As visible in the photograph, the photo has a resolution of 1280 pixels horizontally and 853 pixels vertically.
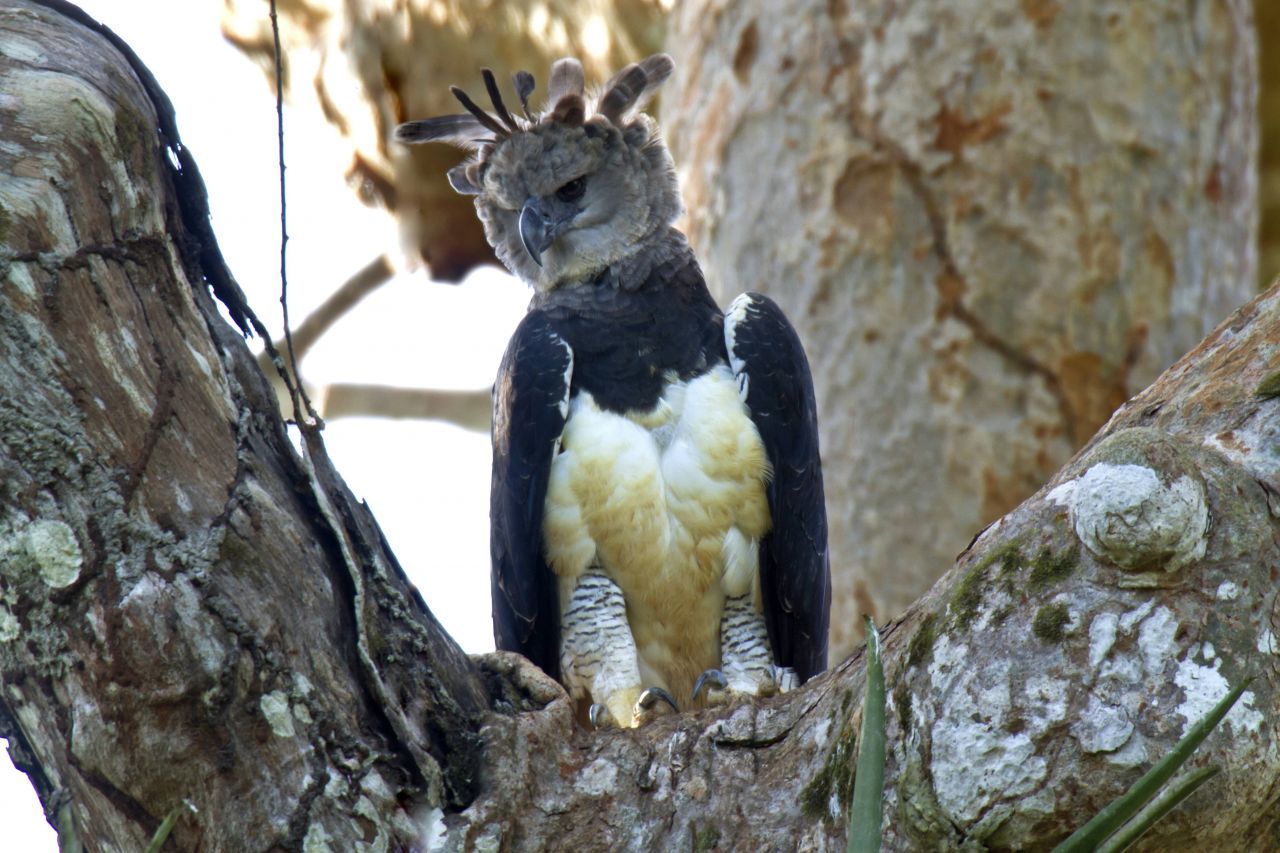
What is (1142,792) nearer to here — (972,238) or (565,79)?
(565,79)

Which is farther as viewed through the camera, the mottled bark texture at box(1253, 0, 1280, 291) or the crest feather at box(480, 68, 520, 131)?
the mottled bark texture at box(1253, 0, 1280, 291)

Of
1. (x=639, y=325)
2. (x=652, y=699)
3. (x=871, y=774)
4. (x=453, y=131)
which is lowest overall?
(x=871, y=774)

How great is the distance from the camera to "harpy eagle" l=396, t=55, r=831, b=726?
4520mm

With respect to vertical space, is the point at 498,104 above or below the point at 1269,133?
below

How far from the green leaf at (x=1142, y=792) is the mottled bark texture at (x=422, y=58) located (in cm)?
829

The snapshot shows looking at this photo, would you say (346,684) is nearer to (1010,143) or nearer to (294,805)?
(294,805)

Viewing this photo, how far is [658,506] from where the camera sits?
449cm

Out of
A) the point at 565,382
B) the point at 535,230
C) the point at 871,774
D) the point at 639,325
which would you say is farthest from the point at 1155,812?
the point at 535,230

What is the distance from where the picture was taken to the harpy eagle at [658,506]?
4520 millimetres

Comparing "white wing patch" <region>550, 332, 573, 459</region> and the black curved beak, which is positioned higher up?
the black curved beak

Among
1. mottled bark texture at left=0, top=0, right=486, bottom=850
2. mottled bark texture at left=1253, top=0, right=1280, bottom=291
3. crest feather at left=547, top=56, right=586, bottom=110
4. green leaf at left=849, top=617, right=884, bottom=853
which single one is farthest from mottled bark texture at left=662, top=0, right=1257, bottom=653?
mottled bark texture at left=1253, top=0, right=1280, bottom=291

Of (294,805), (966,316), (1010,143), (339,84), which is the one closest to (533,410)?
(294,805)

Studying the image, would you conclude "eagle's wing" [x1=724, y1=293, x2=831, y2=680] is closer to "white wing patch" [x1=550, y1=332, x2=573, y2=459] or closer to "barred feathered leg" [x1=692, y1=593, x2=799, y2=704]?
"barred feathered leg" [x1=692, y1=593, x2=799, y2=704]

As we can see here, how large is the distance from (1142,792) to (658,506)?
105 inches
